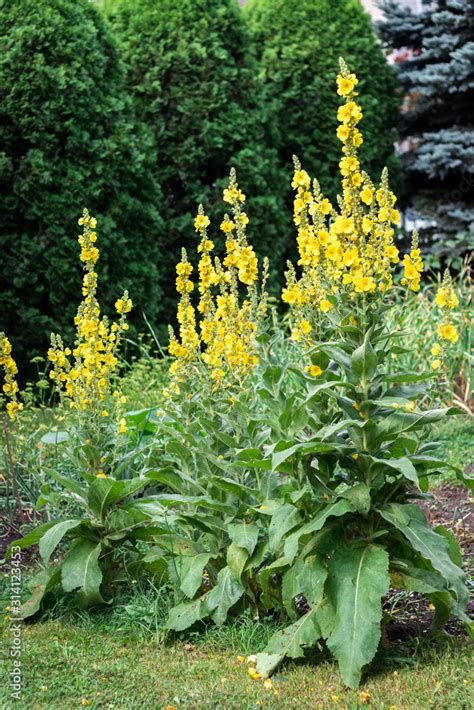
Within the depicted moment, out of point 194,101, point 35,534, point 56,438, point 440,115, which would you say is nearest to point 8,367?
point 56,438

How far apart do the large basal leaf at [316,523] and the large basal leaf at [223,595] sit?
38 centimetres

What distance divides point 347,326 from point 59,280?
4348mm

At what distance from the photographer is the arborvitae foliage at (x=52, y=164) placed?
22.3ft

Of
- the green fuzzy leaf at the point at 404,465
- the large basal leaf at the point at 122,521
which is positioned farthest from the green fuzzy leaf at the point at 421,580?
the large basal leaf at the point at 122,521

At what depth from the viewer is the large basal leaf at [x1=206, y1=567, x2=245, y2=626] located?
3145 millimetres

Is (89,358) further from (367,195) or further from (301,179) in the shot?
(367,195)

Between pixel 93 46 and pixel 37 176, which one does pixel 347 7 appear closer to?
pixel 93 46

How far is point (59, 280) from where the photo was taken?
271 inches

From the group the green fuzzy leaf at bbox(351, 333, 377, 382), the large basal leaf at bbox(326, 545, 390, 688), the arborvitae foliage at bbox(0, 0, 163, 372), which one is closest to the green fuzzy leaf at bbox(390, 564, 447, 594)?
the large basal leaf at bbox(326, 545, 390, 688)

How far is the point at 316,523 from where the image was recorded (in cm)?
279

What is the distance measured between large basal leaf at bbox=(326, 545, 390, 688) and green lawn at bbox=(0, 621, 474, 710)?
111 mm

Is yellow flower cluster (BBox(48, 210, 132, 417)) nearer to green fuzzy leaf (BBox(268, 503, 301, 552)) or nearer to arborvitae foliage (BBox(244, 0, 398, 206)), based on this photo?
green fuzzy leaf (BBox(268, 503, 301, 552))

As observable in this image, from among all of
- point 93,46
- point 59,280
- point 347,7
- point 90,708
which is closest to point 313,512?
point 90,708

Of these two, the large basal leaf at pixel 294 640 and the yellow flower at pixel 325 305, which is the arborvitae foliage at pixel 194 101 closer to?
the yellow flower at pixel 325 305
